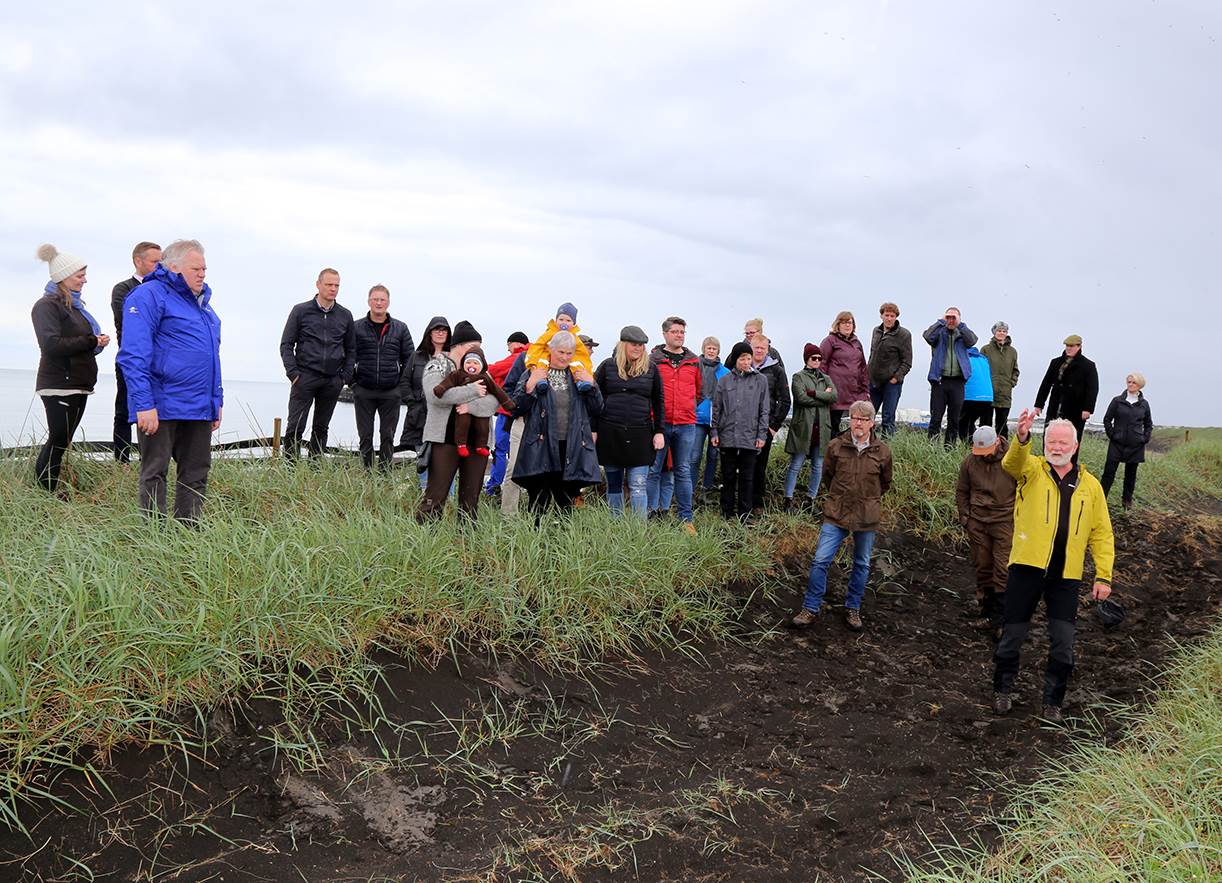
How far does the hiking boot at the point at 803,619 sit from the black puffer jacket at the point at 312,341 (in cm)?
473

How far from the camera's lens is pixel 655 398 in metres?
8.20

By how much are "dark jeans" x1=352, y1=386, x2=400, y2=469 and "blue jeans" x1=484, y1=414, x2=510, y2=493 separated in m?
1.03

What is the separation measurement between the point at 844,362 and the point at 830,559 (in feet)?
10.5

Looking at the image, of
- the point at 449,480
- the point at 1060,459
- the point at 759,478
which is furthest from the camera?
A: the point at 759,478

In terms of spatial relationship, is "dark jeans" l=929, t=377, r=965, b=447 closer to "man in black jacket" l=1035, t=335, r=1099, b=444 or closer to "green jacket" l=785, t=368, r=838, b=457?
"man in black jacket" l=1035, t=335, r=1099, b=444

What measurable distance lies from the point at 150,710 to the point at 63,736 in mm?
369

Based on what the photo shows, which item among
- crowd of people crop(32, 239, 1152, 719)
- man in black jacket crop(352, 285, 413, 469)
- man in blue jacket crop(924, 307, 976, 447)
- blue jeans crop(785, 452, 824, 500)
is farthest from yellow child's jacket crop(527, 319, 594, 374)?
man in blue jacket crop(924, 307, 976, 447)

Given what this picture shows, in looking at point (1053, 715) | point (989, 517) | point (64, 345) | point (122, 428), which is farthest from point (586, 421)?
point (122, 428)

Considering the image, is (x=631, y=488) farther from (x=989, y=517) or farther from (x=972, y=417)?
(x=972, y=417)

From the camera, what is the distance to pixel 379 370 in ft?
29.8

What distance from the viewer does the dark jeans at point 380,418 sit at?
9188 mm

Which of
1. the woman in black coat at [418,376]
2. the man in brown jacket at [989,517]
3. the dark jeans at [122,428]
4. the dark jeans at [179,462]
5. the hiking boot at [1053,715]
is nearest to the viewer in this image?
the hiking boot at [1053,715]

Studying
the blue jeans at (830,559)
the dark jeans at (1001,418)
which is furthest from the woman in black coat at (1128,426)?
the blue jeans at (830,559)

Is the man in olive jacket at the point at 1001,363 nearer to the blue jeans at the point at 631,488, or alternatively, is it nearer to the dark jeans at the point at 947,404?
the dark jeans at the point at 947,404
